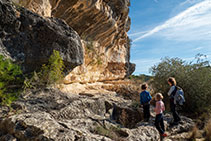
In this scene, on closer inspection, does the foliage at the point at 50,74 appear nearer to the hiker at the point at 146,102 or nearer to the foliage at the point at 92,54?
the hiker at the point at 146,102

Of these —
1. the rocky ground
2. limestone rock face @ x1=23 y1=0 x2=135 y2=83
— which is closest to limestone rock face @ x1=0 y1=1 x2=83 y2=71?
the rocky ground

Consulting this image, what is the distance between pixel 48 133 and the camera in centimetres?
234

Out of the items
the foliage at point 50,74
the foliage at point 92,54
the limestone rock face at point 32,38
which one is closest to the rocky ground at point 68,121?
the foliage at point 50,74

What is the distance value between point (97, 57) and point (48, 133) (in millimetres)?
9435

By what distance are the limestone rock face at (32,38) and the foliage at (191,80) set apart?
617cm

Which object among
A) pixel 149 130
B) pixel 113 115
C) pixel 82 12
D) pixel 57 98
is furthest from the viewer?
pixel 82 12

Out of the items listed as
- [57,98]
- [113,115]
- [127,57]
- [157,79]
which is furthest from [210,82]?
[127,57]

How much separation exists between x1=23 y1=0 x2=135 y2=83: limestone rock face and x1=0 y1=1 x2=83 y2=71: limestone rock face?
150cm

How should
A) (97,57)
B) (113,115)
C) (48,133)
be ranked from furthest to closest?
(97,57)
(113,115)
(48,133)

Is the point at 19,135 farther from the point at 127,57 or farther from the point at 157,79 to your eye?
the point at 127,57

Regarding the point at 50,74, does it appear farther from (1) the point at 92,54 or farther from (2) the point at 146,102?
(1) the point at 92,54

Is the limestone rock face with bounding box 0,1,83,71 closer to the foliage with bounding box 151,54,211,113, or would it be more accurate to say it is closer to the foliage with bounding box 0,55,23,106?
the foliage with bounding box 0,55,23,106

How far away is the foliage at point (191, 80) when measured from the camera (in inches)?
314

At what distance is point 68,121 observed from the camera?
10.2ft
